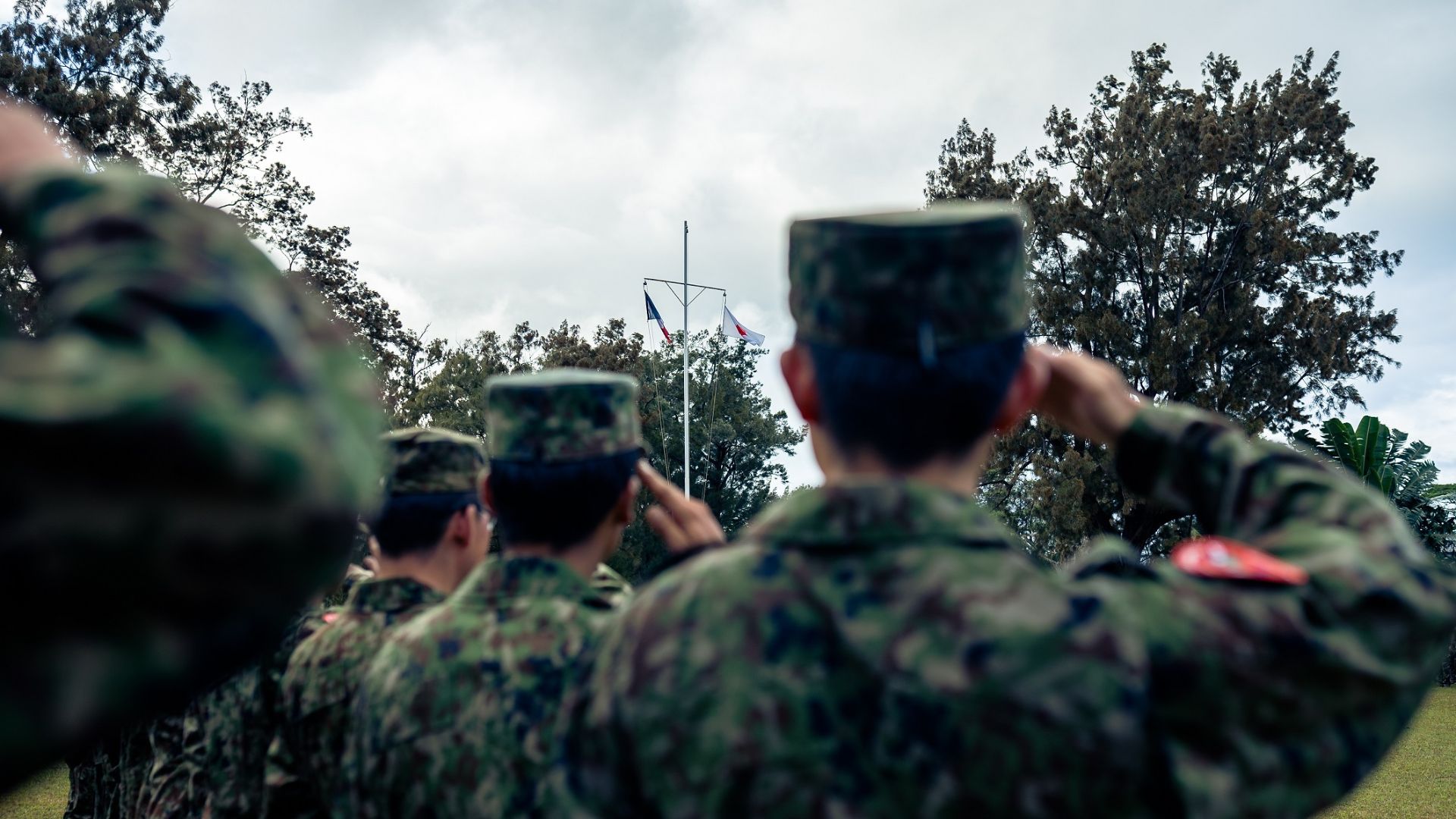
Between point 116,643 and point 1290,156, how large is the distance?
3009 cm

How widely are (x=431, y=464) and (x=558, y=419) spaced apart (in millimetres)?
806

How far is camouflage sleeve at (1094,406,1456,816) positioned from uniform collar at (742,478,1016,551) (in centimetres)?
16

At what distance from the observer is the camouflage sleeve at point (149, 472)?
0.72 meters

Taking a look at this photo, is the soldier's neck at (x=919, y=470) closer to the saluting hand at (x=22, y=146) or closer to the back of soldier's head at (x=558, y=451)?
the saluting hand at (x=22, y=146)

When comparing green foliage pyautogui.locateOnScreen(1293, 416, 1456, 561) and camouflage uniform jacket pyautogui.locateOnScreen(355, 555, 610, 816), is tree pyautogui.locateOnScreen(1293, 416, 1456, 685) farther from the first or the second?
camouflage uniform jacket pyautogui.locateOnScreen(355, 555, 610, 816)

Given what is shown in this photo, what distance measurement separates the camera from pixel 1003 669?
52.1 inches

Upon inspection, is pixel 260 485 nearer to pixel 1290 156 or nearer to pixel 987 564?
pixel 987 564

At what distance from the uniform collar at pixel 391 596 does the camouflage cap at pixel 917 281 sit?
2.09 m

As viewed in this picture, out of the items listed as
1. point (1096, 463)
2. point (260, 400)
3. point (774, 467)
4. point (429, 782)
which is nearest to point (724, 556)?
point (260, 400)

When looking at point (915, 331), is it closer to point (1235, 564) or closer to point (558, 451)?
point (1235, 564)

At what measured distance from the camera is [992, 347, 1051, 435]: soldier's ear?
62.9 inches

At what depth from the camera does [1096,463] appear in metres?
26.4

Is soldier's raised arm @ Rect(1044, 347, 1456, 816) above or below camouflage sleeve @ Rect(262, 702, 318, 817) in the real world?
above

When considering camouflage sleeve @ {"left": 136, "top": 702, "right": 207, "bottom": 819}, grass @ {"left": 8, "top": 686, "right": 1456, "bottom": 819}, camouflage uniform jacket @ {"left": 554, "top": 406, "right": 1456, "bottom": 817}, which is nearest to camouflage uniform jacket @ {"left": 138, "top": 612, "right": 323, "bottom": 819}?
camouflage sleeve @ {"left": 136, "top": 702, "right": 207, "bottom": 819}
